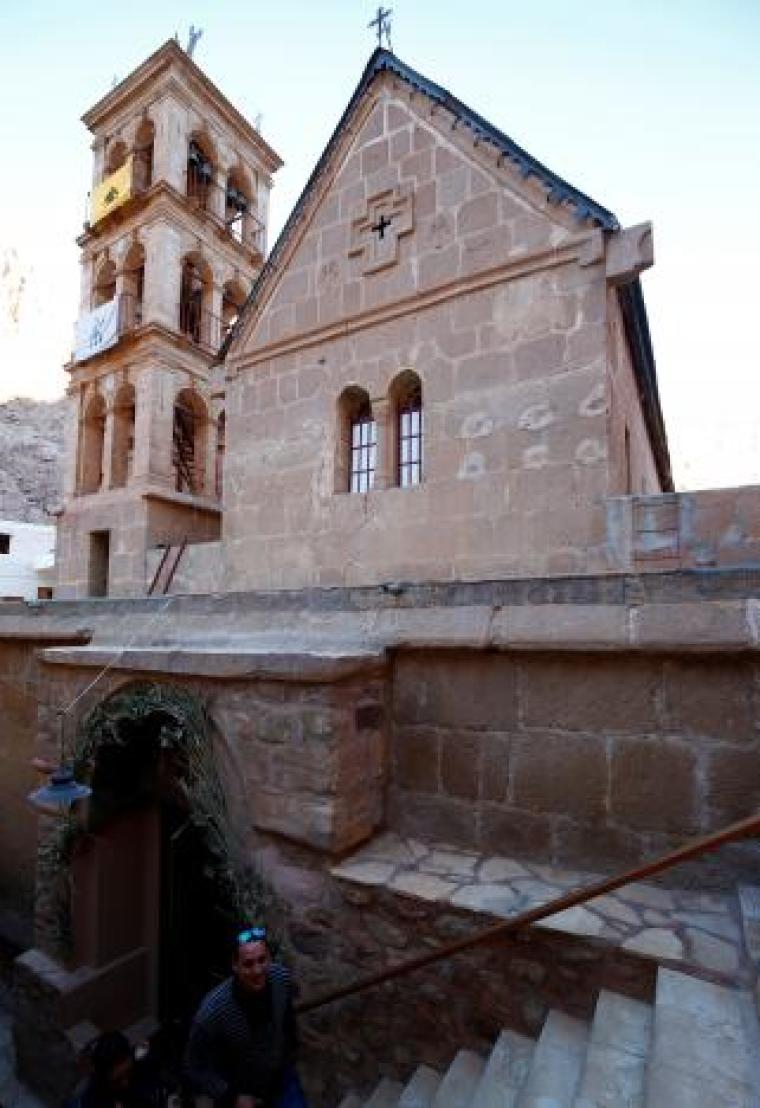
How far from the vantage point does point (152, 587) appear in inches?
394

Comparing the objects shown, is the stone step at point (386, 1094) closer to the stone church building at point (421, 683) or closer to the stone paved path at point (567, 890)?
the stone church building at point (421, 683)

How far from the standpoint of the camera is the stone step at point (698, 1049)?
177cm

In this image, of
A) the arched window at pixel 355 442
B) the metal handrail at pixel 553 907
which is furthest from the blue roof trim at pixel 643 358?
the metal handrail at pixel 553 907

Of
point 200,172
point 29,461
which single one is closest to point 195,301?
point 200,172

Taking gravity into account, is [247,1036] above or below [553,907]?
below

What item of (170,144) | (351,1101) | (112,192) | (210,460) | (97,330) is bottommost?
(351,1101)

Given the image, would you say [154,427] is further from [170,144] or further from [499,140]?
[499,140]

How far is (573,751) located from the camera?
3.08 metres

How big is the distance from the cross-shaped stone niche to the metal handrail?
7302mm

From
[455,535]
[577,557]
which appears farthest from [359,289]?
[577,557]

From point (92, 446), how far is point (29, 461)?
94.8ft

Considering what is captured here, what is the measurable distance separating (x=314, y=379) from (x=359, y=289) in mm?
1318

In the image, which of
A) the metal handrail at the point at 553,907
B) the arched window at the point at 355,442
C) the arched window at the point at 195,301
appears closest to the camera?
the metal handrail at the point at 553,907

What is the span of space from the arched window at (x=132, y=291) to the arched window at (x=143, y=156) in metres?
1.44
